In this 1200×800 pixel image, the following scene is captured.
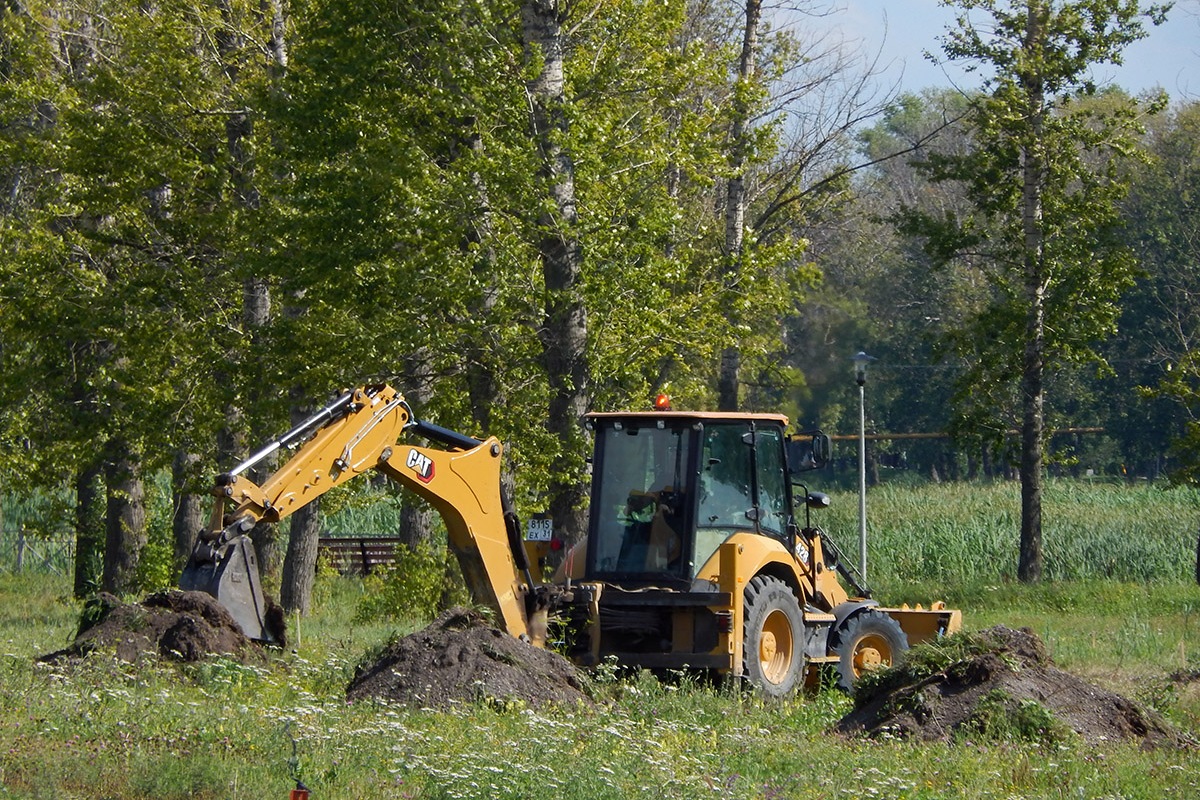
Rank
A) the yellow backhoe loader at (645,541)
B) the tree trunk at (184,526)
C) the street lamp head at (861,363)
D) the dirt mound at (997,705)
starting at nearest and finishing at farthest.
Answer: the dirt mound at (997,705), the yellow backhoe loader at (645,541), the street lamp head at (861,363), the tree trunk at (184,526)

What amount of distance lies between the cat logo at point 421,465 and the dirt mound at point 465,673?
1.36 metres

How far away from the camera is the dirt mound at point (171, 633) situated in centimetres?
1170

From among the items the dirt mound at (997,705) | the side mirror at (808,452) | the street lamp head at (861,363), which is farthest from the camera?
the street lamp head at (861,363)

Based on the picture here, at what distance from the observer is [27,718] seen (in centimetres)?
890

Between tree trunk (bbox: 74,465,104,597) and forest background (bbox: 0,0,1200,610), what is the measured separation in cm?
7

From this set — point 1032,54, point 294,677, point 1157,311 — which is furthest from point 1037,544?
point 1157,311

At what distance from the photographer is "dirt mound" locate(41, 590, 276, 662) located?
1170 centimetres

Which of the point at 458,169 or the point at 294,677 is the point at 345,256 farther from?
the point at 294,677

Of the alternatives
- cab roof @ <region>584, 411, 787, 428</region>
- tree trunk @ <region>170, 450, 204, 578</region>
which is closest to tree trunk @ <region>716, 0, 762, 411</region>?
tree trunk @ <region>170, 450, 204, 578</region>

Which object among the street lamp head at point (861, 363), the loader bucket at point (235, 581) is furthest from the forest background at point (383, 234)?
the loader bucket at point (235, 581)

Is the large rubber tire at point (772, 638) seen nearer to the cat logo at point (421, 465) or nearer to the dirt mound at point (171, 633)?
the cat logo at point (421, 465)

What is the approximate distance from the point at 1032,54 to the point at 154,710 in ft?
65.8

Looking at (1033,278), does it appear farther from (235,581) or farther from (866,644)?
(235,581)

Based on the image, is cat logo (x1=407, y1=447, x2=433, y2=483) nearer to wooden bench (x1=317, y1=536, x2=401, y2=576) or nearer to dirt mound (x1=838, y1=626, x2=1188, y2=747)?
dirt mound (x1=838, y1=626, x2=1188, y2=747)
